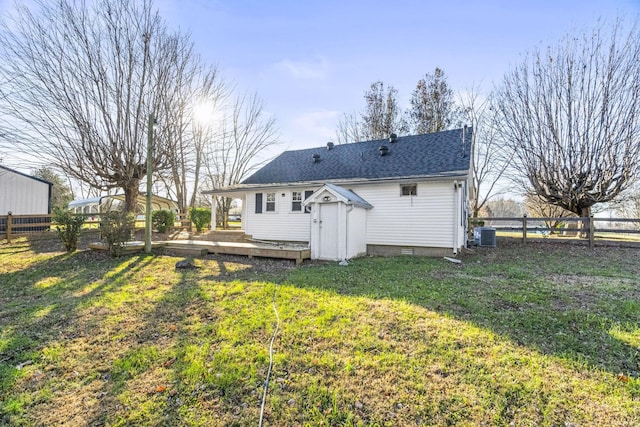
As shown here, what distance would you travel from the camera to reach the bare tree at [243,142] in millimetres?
24578

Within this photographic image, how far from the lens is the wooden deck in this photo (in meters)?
9.05

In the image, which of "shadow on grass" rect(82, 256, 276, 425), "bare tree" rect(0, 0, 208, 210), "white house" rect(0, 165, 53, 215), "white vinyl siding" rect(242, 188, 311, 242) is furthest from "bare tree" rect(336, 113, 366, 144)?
"shadow on grass" rect(82, 256, 276, 425)

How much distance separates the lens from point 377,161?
12922 millimetres

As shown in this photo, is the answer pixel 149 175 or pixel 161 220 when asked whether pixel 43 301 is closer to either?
pixel 149 175

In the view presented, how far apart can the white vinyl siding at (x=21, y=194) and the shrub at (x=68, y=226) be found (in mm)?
8722

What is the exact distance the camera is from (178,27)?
13297 millimetres

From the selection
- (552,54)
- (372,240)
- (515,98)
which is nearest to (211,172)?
(372,240)

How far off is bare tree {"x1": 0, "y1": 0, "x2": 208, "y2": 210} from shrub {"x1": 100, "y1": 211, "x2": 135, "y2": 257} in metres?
4.19

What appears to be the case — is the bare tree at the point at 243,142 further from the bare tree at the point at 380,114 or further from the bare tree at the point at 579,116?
the bare tree at the point at 579,116

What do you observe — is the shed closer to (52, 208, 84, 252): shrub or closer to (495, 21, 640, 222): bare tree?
(52, 208, 84, 252): shrub

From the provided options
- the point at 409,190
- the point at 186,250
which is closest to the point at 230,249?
the point at 186,250

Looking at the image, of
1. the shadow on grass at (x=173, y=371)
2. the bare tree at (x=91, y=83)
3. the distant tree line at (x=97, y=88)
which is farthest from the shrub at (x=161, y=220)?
the shadow on grass at (x=173, y=371)

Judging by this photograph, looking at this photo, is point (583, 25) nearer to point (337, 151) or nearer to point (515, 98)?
point (515, 98)

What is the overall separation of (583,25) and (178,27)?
18630 mm
